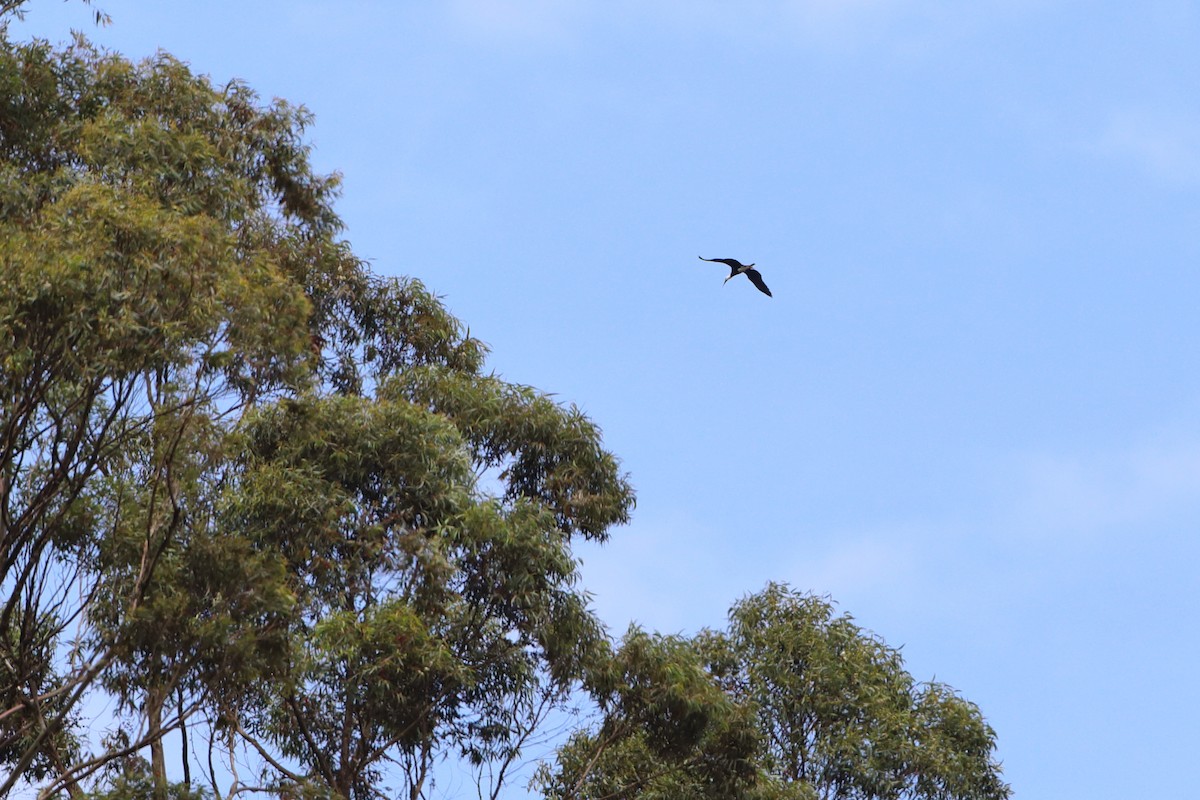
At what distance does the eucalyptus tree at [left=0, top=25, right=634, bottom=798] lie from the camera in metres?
14.8

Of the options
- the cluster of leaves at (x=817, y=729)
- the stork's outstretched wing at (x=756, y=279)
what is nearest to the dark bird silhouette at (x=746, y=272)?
the stork's outstretched wing at (x=756, y=279)

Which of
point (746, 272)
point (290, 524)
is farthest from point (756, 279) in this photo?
point (290, 524)

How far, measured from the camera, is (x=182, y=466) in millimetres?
16531

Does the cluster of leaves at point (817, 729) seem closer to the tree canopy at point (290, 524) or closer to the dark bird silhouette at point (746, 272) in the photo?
the tree canopy at point (290, 524)

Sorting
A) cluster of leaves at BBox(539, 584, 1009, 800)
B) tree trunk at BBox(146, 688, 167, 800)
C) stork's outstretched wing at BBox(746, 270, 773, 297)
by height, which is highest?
stork's outstretched wing at BBox(746, 270, 773, 297)

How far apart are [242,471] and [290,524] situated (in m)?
0.81

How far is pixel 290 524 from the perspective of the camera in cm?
1869

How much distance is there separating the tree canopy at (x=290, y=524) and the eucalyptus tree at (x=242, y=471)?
0.04m

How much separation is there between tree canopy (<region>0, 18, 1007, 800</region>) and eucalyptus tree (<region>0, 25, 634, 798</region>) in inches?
1.4

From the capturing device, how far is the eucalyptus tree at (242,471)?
14805mm

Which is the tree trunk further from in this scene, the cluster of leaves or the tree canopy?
the cluster of leaves

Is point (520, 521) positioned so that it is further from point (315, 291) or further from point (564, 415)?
point (315, 291)

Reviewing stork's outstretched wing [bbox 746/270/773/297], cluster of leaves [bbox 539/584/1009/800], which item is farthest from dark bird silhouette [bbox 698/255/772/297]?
cluster of leaves [bbox 539/584/1009/800]

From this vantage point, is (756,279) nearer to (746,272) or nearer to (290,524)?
(746,272)
